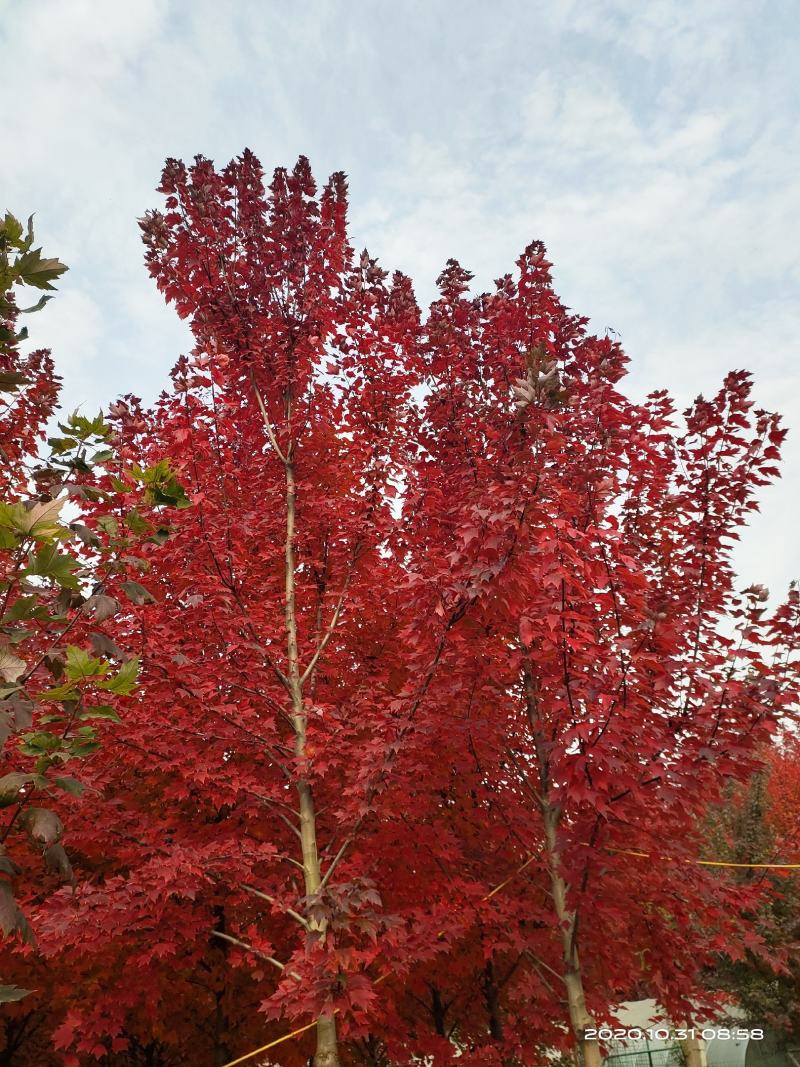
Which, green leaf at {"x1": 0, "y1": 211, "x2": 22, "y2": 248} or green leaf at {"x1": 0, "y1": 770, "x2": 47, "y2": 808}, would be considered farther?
green leaf at {"x1": 0, "y1": 211, "x2": 22, "y2": 248}

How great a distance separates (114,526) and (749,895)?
17.3ft

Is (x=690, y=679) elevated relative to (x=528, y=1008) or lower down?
elevated

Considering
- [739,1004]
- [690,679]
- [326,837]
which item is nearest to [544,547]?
[690,679]

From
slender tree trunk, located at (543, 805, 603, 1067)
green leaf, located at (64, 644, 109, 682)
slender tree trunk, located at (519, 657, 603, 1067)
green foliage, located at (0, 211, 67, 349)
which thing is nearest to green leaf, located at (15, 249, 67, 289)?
green foliage, located at (0, 211, 67, 349)

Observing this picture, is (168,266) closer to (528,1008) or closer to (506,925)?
(506,925)

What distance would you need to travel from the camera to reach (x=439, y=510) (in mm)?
5777

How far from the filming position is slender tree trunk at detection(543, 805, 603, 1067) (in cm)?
502

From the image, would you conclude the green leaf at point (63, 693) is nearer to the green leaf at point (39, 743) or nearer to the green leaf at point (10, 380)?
the green leaf at point (39, 743)

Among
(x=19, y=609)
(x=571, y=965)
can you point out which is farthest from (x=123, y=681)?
(x=571, y=965)

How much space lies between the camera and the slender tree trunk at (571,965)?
5023 millimetres

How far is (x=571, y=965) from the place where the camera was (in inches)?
207

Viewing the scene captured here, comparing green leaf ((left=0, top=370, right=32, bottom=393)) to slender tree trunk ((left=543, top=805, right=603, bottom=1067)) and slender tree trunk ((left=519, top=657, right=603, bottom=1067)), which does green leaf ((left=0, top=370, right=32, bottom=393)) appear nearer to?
slender tree trunk ((left=519, top=657, right=603, bottom=1067))

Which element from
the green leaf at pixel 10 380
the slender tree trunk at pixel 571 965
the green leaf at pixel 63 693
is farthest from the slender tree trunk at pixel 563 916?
the green leaf at pixel 10 380

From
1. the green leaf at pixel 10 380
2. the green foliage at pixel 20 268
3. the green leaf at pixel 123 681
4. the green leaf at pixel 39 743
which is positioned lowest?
the green leaf at pixel 39 743
